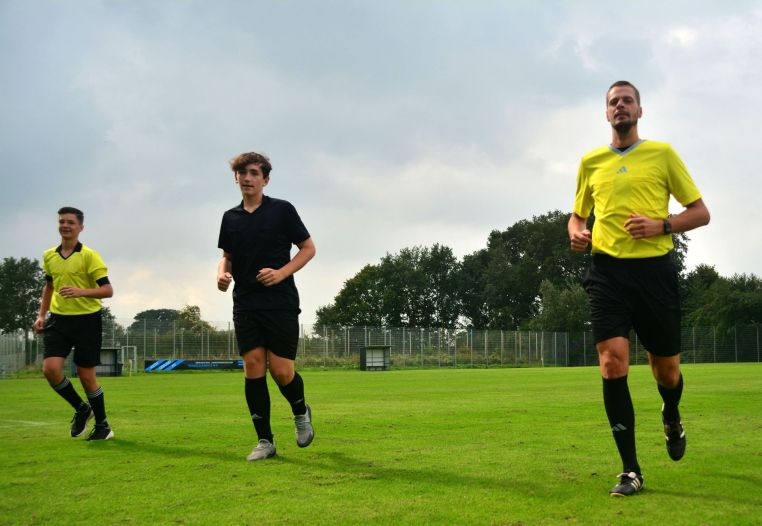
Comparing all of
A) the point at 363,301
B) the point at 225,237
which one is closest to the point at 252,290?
the point at 225,237

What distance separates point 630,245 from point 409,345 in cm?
4912

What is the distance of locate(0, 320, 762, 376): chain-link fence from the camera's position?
143 feet

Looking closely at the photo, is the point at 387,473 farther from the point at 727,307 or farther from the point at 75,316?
the point at 727,307

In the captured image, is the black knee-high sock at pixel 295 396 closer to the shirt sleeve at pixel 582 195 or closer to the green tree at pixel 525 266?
the shirt sleeve at pixel 582 195

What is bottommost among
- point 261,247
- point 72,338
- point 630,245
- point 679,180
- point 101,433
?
point 101,433

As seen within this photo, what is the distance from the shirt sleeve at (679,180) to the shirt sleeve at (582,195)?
55 centimetres

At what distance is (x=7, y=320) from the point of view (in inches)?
4072

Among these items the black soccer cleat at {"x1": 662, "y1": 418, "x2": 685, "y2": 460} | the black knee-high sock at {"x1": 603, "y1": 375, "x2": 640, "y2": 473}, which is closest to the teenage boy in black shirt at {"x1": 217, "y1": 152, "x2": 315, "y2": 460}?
the black knee-high sock at {"x1": 603, "y1": 375, "x2": 640, "y2": 473}

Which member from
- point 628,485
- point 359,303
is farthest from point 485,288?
point 628,485

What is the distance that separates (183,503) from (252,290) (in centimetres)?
240

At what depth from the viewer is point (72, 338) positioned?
8.32 m

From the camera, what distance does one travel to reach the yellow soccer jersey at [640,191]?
516 cm

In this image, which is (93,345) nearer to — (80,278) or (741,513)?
(80,278)

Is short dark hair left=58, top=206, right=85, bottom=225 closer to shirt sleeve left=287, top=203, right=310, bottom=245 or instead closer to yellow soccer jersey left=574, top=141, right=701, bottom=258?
shirt sleeve left=287, top=203, right=310, bottom=245
